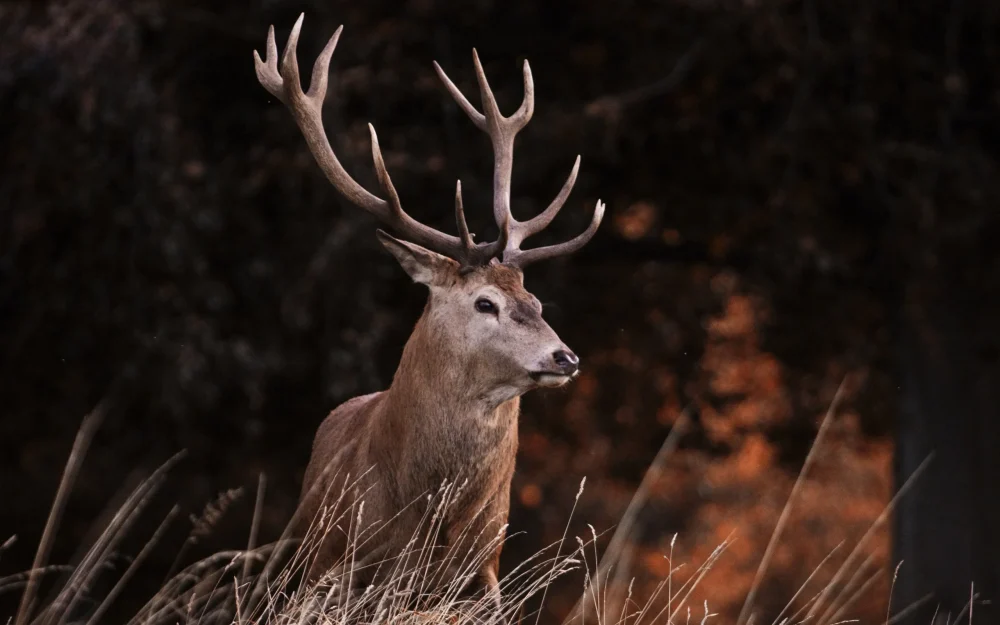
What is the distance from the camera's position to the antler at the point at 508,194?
15.8 ft

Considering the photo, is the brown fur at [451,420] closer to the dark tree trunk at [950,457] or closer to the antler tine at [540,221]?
the antler tine at [540,221]

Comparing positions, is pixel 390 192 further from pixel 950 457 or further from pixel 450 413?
pixel 950 457

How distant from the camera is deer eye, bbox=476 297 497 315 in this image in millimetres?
4480

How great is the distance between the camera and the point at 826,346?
28.2 feet

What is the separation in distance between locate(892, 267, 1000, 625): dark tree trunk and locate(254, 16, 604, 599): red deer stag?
3.84 metres

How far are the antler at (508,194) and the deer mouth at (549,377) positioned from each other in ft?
1.62

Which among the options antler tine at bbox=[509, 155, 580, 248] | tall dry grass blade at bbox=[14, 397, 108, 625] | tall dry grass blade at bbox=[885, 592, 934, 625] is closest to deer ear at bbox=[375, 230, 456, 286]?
antler tine at bbox=[509, 155, 580, 248]

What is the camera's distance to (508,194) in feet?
16.2

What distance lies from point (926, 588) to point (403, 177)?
3.47 m

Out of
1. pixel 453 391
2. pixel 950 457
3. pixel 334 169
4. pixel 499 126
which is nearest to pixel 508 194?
pixel 499 126

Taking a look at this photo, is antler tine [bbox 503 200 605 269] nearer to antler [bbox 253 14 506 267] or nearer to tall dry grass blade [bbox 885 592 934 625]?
antler [bbox 253 14 506 267]

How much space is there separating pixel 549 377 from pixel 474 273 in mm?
507

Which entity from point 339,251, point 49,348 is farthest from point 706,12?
point 49,348

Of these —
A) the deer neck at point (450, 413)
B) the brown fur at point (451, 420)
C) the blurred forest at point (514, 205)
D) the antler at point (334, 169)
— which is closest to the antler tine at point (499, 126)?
the antler at point (334, 169)
